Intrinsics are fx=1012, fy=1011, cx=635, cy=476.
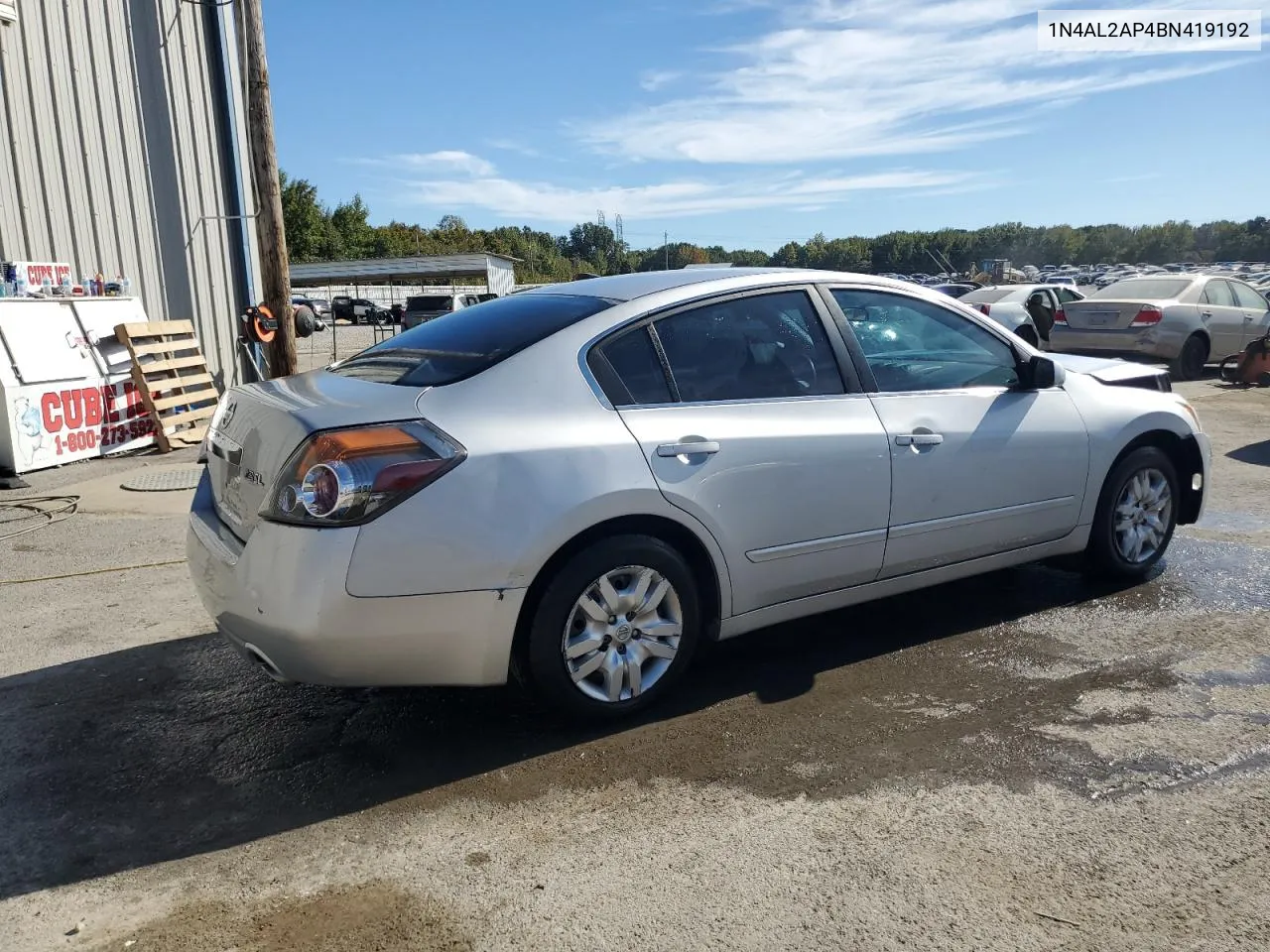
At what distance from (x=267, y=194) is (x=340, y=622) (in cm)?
857

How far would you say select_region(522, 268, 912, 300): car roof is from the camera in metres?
3.98

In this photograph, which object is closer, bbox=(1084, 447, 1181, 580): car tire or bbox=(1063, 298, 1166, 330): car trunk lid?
bbox=(1084, 447, 1181, 580): car tire

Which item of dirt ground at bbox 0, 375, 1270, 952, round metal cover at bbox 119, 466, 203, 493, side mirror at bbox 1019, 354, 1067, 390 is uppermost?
side mirror at bbox 1019, 354, 1067, 390

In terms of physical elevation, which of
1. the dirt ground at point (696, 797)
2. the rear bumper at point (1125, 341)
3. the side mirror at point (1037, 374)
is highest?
the side mirror at point (1037, 374)

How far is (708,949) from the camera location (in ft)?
7.91

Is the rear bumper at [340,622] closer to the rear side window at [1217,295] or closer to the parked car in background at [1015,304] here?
the parked car in background at [1015,304]

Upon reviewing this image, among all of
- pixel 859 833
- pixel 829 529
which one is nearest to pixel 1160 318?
pixel 829 529

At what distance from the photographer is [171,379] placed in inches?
424

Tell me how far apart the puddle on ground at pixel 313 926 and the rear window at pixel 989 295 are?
54.1 ft

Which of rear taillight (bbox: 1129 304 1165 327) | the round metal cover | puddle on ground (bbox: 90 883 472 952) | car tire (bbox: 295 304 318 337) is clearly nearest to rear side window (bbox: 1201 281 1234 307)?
rear taillight (bbox: 1129 304 1165 327)

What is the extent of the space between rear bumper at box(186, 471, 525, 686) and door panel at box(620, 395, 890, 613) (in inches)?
30.8

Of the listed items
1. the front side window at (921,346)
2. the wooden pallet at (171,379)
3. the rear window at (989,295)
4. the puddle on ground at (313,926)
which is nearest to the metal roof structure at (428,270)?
the rear window at (989,295)

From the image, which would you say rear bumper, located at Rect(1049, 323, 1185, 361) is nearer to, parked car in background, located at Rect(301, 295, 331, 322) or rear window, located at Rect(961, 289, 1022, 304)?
rear window, located at Rect(961, 289, 1022, 304)

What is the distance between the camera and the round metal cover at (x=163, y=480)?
8117 mm
